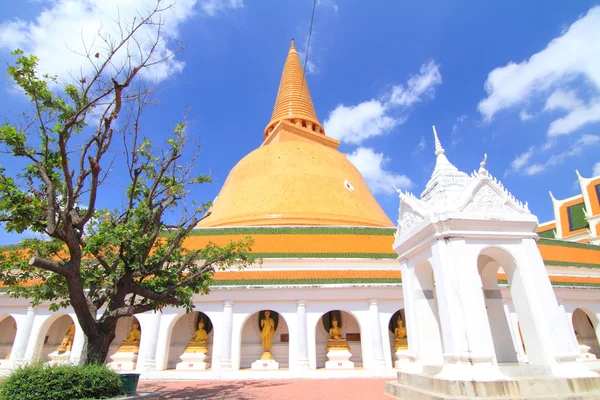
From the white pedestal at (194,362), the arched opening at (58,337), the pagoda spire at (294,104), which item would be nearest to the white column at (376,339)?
the white pedestal at (194,362)

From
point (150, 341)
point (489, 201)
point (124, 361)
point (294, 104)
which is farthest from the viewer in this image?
point (294, 104)

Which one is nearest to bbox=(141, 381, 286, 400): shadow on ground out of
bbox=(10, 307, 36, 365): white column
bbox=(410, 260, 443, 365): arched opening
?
bbox=(410, 260, 443, 365): arched opening

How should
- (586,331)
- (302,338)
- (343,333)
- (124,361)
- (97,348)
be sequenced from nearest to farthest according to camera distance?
1. (97,348)
2. (302,338)
3. (124,361)
4. (343,333)
5. (586,331)

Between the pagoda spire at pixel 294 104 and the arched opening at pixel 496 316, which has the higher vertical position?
the pagoda spire at pixel 294 104

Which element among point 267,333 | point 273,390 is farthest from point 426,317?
point 267,333

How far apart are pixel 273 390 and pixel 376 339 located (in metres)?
4.68

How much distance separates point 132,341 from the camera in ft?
44.7

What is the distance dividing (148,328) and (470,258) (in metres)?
11.2

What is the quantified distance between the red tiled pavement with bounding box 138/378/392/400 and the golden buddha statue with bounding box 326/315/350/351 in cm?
206

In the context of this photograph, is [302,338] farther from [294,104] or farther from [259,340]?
[294,104]

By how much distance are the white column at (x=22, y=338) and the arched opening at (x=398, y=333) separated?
45.3 feet

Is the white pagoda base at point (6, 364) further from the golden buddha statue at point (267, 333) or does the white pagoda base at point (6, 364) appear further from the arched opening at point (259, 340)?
the golden buddha statue at point (267, 333)

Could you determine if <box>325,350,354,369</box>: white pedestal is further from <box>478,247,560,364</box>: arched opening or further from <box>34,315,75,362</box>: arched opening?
<box>34,315,75,362</box>: arched opening

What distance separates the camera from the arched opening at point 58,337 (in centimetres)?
1435
